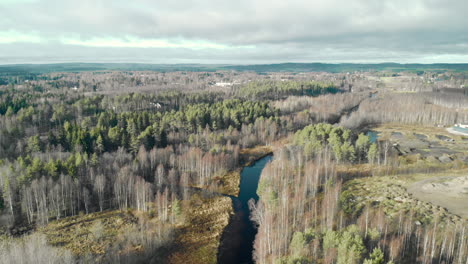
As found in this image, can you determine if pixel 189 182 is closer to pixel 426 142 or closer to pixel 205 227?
pixel 205 227

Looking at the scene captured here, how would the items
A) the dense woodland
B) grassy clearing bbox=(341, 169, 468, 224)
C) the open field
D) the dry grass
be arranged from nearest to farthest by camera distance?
the dense woodland → the dry grass → grassy clearing bbox=(341, 169, 468, 224) → the open field

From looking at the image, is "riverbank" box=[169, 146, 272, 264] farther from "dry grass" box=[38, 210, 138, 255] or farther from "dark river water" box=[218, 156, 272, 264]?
"dry grass" box=[38, 210, 138, 255]

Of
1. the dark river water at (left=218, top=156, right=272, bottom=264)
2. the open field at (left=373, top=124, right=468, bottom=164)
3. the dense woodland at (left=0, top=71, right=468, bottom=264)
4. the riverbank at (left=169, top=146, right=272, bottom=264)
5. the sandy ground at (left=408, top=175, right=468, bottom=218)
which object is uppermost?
the dense woodland at (left=0, top=71, right=468, bottom=264)

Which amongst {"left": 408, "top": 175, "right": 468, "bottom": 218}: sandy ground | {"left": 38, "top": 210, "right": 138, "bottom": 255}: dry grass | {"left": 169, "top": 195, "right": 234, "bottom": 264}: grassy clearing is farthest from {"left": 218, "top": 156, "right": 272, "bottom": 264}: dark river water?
{"left": 408, "top": 175, "right": 468, "bottom": 218}: sandy ground

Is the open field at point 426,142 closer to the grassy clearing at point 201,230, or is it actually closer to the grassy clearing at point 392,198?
the grassy clearing at point 392,198

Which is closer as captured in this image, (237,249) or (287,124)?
(237,249)

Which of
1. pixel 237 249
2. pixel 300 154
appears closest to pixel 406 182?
pixel 300 154

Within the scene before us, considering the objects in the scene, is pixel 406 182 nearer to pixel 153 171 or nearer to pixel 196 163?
pixel 196 163
